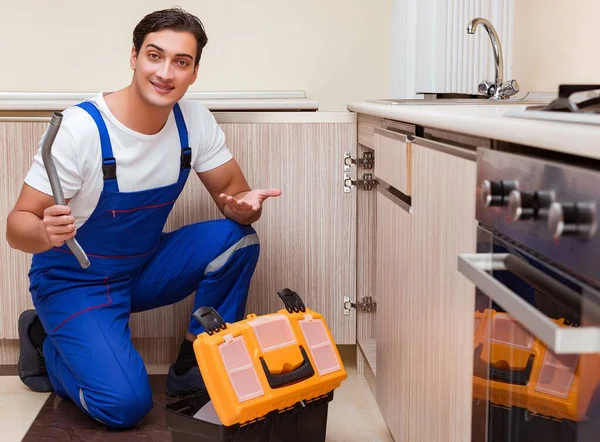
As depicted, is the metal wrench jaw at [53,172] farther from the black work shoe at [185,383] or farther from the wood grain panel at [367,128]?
the wood grain panel at [367,128]

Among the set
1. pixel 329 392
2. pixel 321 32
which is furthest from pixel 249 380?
pixel 321 32

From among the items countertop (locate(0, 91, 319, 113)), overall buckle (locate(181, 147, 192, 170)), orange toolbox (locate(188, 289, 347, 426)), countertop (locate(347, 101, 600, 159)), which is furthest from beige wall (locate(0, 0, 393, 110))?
countertop (locate(347, 101, 600, 159))

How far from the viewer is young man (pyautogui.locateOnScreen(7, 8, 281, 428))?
2166mm

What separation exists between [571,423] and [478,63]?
1977 mm

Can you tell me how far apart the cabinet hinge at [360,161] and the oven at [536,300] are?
1325 mm

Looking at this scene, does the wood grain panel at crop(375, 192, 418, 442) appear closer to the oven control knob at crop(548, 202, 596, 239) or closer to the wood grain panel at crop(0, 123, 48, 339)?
the oven control knob at crop(548, 202, 596, 239)

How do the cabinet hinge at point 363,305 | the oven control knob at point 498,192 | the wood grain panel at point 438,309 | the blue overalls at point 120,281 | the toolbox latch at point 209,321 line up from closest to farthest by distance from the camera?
the oven control knob at point 498,192, the wood grain panel at point 438,309, the toolbox latch at point 209,321, the blue overalls at point 120,281, the cabinet hinge at point 363,305

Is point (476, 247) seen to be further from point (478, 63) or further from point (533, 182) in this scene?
point (478, 63)

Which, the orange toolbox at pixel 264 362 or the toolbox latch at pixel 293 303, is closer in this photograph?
the orange toolbox at pixel 264 362

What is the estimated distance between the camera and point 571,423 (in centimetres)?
92

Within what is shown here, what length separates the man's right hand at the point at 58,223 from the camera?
193 cm

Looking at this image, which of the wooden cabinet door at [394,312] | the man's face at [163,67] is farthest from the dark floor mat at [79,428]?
the man's face at [163,67]

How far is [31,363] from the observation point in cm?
253

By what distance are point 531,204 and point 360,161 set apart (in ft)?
5.27
